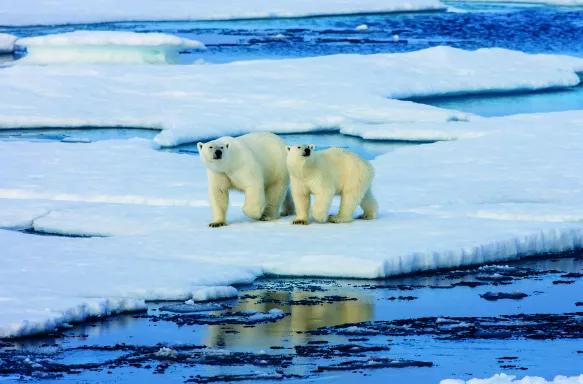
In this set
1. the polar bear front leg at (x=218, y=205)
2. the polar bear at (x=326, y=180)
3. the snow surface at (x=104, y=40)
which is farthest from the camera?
the snow surface at (x=104, y=40)

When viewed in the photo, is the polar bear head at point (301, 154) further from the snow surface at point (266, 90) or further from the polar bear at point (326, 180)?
the snow surface at point (266, 90)

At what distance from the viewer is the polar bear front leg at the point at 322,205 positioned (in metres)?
8.42

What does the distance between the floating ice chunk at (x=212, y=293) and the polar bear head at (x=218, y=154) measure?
54.1 inches

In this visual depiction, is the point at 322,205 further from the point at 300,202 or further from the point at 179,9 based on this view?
the point at 179,9

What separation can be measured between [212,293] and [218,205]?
63.7 inches

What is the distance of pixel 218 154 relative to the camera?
817 centimetres

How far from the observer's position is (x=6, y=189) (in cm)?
1056

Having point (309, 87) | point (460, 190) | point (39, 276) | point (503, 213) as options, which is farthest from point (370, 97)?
point (39, 276)

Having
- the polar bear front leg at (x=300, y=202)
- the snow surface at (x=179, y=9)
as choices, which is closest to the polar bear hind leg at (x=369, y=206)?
the polar bear front leg at (x=300, y=202)

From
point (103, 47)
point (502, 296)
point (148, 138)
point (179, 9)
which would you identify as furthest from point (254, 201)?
point (179, 9)

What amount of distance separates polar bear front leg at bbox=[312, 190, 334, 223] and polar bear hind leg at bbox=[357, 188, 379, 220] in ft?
0.95

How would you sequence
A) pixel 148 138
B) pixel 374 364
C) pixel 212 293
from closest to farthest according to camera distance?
pixel 374 364 → pixel 212 293 → pixel 148 138

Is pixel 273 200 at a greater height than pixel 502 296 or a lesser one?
greater

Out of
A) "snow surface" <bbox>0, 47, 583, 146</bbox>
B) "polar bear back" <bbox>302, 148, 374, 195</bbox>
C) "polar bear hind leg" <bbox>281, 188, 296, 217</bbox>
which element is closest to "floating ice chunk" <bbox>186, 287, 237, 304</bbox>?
"polar bear back" <bbox>302, 148, 374, 195</bbox>
